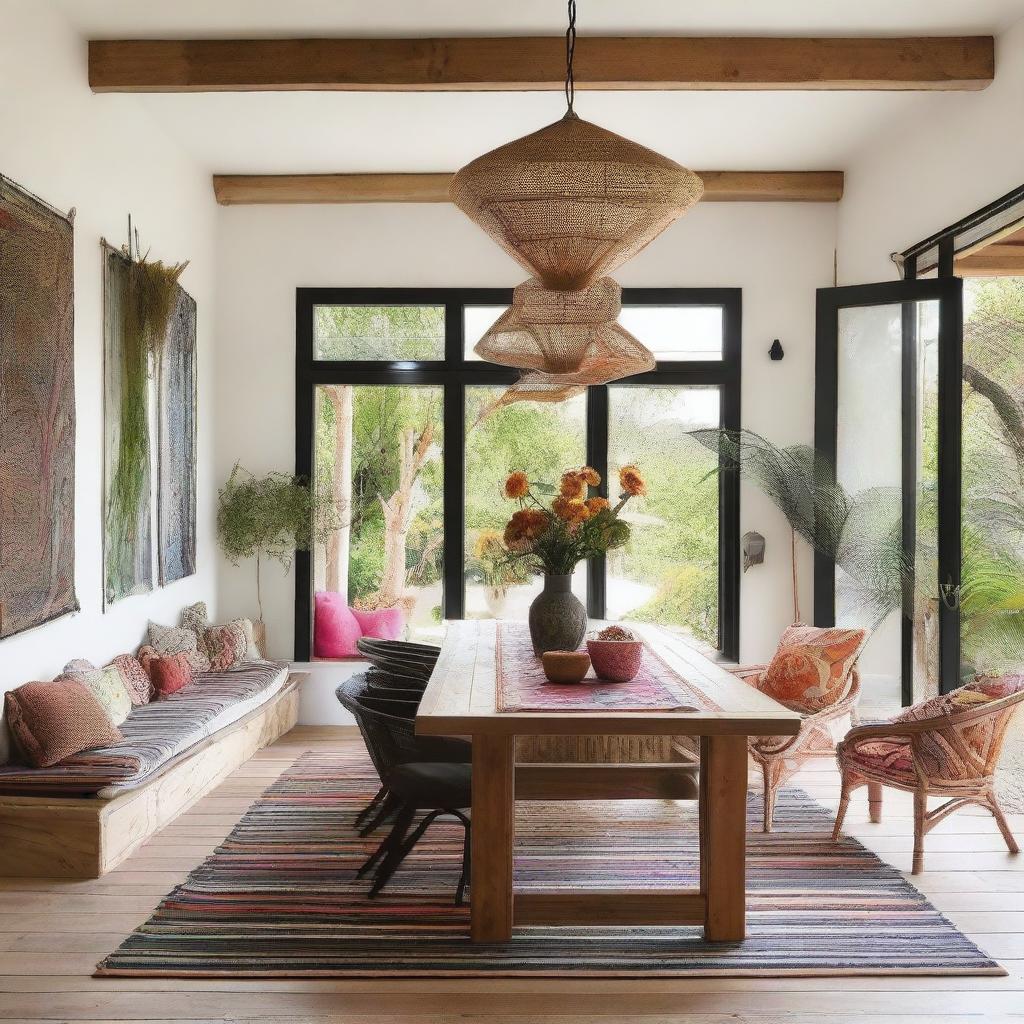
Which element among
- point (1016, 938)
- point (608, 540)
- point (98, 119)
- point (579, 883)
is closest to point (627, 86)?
point (608, 540)

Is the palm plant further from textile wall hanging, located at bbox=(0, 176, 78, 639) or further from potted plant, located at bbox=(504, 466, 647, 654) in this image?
textile wall hanging, located at bbox=(0, 176, 78, 639)

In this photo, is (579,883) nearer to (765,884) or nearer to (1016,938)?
(765,884)

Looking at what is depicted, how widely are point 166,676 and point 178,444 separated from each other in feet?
4.54

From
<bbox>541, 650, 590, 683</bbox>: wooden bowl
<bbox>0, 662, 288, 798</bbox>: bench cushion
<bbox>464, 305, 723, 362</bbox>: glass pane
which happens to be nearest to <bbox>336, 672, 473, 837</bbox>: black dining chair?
<bbox>541, 650, 590, 683</bbox>: wooden bowl

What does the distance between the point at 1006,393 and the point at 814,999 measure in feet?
12.9

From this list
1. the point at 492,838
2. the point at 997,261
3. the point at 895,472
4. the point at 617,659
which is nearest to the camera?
the point at 492,838

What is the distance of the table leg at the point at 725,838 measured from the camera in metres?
3.17

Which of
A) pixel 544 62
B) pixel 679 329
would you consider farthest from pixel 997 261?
pixel 544 62

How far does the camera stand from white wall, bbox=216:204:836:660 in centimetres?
659

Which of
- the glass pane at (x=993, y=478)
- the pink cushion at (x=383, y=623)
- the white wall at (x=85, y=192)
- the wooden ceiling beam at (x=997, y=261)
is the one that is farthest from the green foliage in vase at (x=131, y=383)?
the wooden ceiling beam at (x=997, y=261)

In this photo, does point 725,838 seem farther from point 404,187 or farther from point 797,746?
point 404,187

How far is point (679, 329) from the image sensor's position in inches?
262

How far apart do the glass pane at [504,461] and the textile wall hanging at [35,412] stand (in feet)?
9.34

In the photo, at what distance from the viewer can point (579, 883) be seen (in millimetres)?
3689
